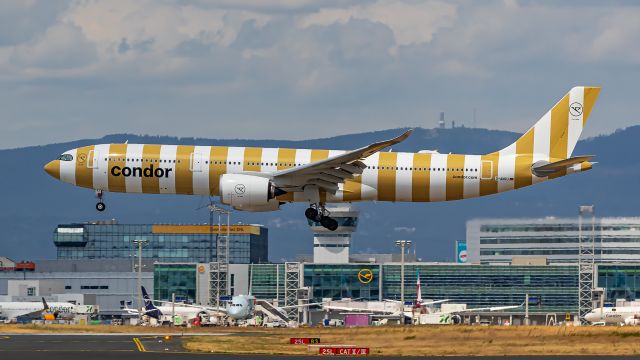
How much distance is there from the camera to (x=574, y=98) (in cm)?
8538

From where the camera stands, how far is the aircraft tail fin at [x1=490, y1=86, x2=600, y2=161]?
83562 millimetres

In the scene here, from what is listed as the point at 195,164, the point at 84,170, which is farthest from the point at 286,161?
the point at 84,170

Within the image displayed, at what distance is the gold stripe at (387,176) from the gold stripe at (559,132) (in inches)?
392

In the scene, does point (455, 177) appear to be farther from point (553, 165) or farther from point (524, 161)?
point (553, 165)

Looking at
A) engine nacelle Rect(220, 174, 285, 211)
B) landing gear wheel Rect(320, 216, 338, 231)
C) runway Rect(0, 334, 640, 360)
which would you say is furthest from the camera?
landing gear wheel Rect(320, 216, 338, 231)

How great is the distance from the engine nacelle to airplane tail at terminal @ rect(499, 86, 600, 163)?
14.7 m

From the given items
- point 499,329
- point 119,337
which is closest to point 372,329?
point 499,329

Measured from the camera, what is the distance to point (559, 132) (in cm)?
8394

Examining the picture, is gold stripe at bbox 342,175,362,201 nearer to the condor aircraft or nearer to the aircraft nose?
the condor aircraft

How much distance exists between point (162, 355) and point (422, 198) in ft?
64.3

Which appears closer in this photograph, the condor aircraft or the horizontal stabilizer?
the condor aircraft

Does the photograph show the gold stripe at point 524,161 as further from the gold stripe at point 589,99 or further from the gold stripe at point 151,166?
the gold stripe at point 151,166

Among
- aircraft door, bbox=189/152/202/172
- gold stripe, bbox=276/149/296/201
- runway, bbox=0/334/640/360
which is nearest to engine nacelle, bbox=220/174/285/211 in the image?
gold stripe, bbox=276/149/296/201

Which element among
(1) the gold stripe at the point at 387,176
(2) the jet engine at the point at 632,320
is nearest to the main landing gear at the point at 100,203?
(1) the gold stripe at the point at 387,176
